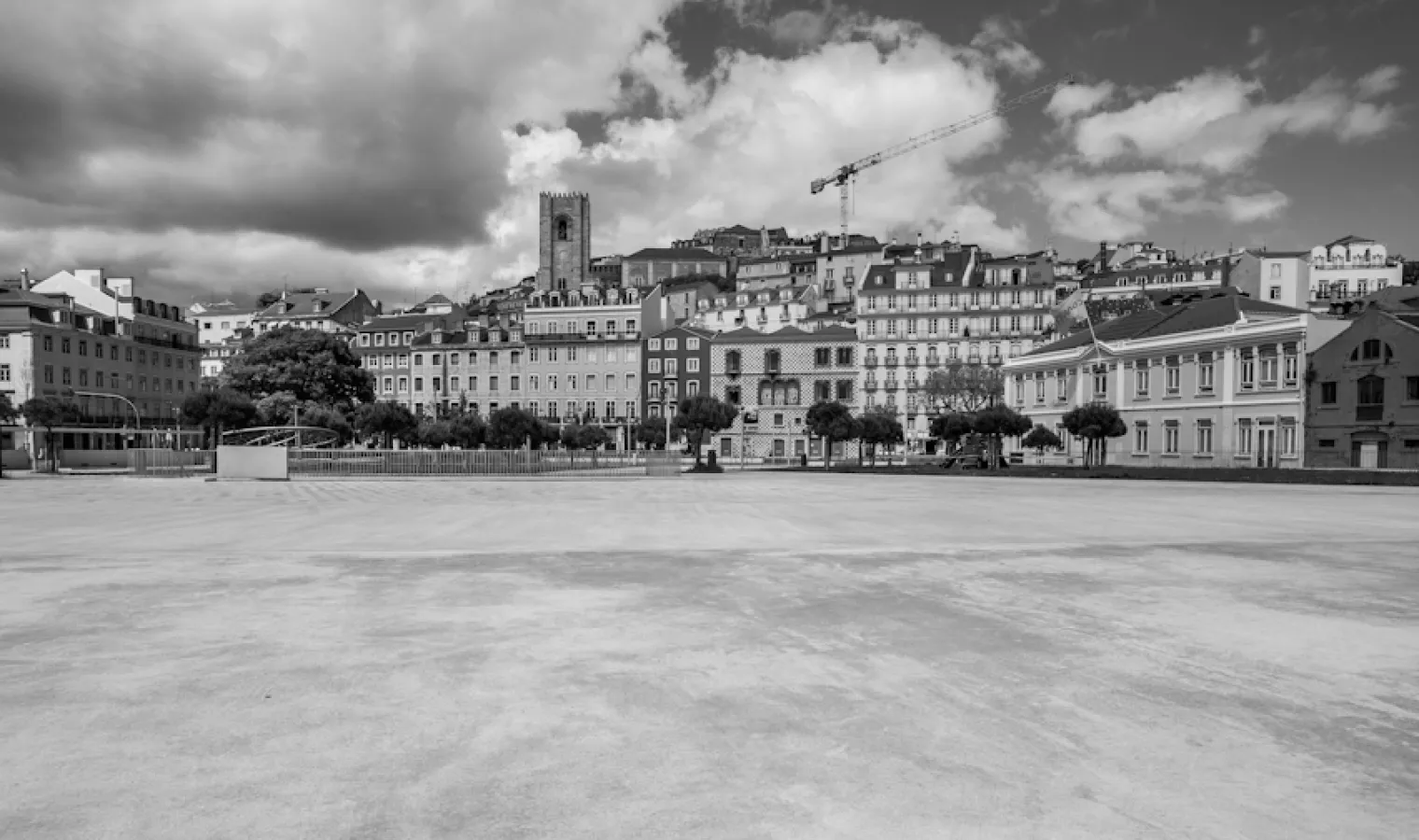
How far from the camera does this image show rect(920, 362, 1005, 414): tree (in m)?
86.0

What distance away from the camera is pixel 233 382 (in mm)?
82500

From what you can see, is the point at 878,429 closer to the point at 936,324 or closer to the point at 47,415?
the point at 936,324

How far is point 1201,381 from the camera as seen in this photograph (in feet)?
192

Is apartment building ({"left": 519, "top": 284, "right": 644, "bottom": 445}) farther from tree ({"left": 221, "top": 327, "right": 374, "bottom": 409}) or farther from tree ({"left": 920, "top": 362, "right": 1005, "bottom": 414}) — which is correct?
tree ({"left": 920, "top": 362, "right": 1005, "bottom": 414})

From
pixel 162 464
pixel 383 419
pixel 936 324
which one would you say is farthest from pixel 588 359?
pixel 162 464

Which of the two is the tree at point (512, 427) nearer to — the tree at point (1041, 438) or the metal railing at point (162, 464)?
the metal railing at point (162, 464)

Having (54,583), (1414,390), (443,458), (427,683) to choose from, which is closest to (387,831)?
(427,683)

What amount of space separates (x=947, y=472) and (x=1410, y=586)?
148 ft

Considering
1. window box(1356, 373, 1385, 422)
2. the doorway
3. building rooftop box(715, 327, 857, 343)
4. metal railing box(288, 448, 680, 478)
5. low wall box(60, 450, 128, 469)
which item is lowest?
low wall box(60, 450, 128, 469)

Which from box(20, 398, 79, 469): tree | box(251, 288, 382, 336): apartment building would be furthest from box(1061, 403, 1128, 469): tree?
box(251, 288, 382, 336): apartment building

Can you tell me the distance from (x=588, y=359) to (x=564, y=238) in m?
87.3

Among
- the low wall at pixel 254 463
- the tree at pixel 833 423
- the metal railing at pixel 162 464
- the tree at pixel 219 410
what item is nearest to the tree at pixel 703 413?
the tree at pixel 833 423

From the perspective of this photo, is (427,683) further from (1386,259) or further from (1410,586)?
(1386,259)

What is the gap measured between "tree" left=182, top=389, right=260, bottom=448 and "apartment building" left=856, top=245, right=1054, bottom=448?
60636mm
